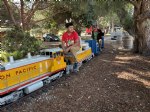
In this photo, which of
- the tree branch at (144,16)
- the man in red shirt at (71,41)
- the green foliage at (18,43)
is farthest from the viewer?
the tree branch at (144,16)

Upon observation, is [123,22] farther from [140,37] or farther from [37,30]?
[37,30]

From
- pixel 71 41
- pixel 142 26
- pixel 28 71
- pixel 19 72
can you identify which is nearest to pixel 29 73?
pixel 28 71

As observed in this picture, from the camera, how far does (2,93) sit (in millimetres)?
6359

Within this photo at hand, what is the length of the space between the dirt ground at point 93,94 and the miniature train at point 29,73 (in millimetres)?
244

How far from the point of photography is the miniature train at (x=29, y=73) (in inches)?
256

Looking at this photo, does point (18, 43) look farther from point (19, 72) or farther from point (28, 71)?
point (19, 72)

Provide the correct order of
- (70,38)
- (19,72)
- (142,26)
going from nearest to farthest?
(19,72)
(70,38)
(142,26)

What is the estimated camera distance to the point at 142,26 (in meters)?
15.7

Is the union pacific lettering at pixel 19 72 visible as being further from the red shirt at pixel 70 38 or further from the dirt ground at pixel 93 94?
the red shirt at pixel 70 38

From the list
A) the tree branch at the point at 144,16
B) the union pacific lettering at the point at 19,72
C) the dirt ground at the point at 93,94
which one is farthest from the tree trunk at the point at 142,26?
the union pacific lettering at the point at 19,72

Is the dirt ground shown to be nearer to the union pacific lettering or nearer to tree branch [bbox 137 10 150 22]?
the union pacific lettering

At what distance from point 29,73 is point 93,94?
2.14 m

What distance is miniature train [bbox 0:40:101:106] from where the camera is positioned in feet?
21.4

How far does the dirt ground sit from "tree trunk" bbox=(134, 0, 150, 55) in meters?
5.78
